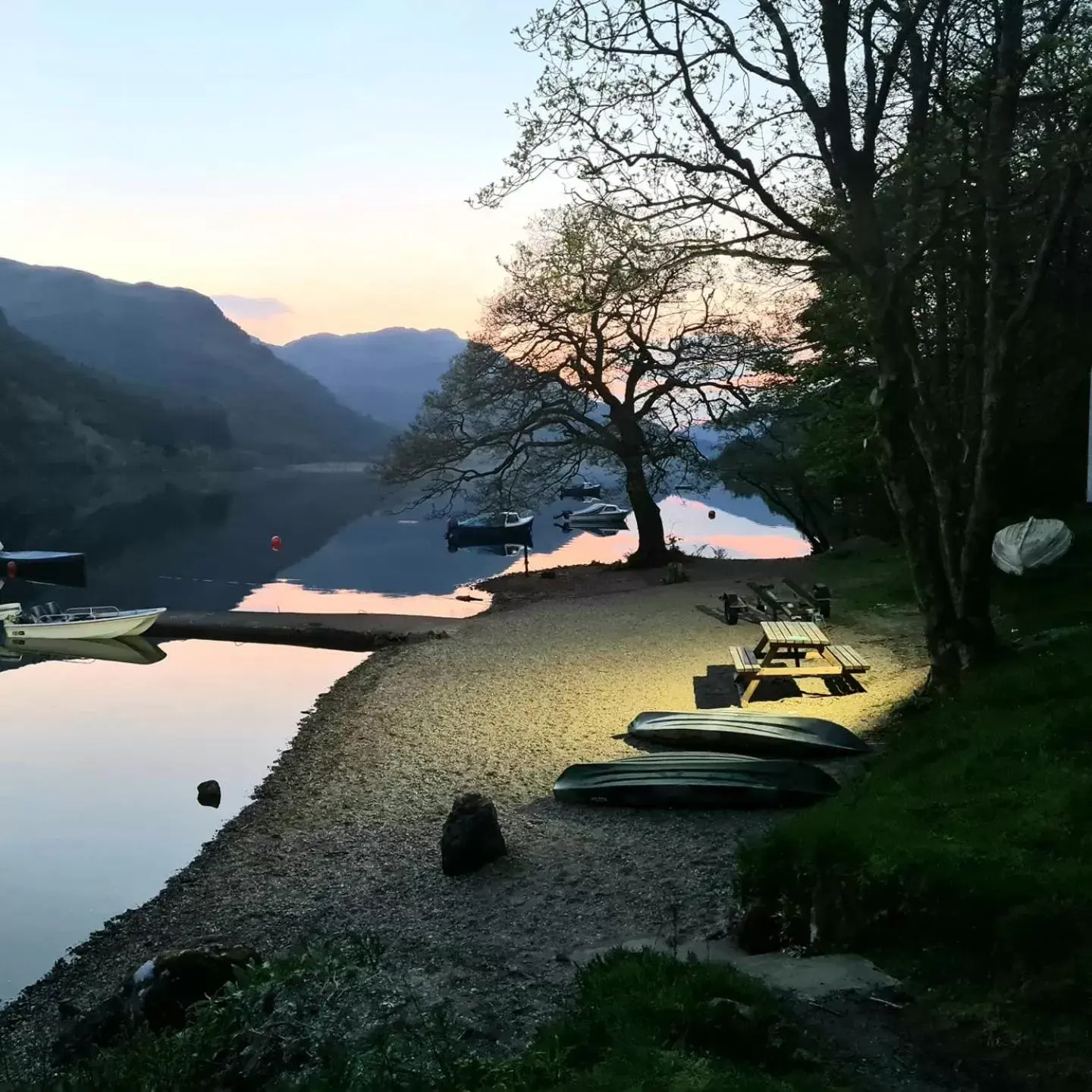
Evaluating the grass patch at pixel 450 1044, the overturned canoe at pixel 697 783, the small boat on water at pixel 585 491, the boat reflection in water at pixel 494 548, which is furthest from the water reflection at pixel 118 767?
the small boat on water at pixel 585 491

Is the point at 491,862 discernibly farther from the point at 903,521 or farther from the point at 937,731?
the point at 903,521

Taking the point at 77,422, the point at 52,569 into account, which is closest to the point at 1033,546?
the point at 52,569

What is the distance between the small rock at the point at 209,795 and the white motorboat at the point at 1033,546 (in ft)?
45.9

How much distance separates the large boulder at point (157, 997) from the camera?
6.38 meters

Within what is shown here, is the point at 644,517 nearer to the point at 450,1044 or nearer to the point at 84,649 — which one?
the point at 84,649

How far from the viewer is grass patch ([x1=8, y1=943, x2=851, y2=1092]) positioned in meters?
4.01

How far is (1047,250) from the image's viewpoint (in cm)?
1016

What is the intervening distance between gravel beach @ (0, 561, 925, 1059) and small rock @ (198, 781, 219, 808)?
97 centimetres

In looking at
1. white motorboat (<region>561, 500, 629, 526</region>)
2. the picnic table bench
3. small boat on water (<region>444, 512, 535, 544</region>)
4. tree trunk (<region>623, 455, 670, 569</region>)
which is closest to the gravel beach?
the picnic table bench

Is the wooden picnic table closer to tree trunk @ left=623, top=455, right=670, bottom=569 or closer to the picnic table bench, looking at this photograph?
the picnic table bench

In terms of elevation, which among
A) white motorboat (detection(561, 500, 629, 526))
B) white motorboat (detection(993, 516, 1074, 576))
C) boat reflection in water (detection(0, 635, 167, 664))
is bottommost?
boat reflection in water (detection(0, 635, 167, 664))

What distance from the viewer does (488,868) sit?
9.05 metres

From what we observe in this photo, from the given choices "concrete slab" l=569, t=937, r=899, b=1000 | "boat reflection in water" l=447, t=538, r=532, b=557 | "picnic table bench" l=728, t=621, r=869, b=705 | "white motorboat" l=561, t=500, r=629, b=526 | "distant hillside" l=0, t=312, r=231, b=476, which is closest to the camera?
"concrete slab" l=569, t=937, r=899, b=1000

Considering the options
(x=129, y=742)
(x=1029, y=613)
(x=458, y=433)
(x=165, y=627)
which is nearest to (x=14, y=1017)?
(x=129, y=742)
